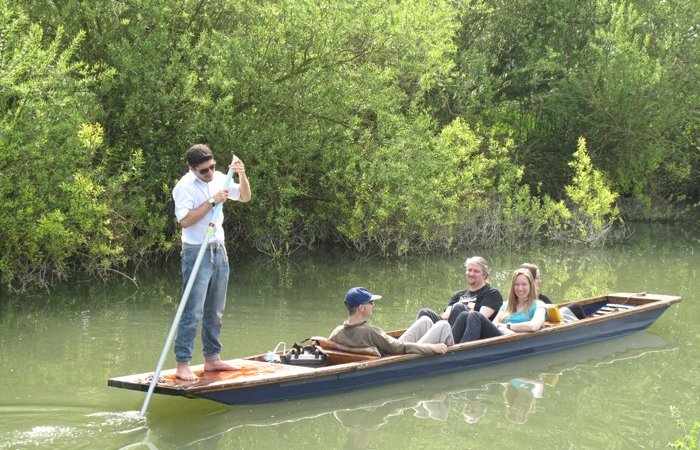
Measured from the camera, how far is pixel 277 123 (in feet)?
55.6

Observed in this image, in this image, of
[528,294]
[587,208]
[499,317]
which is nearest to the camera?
[528,294]

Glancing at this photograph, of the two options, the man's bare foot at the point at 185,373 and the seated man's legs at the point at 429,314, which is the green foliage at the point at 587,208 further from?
the man's bare foot at the point at 185,373

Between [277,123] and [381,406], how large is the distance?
30.1ft

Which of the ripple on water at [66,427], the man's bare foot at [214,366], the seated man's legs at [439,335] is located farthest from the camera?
the seated man's legs at [439,335]

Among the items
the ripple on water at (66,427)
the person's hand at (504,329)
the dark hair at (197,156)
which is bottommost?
the ripple on water at (66,427)

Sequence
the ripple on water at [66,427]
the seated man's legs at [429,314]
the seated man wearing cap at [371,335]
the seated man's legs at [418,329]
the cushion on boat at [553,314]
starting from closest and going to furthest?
1. the ripple on water at [66,427]
2. the seated man wearing cap at [371,335]
3. the seated man's legs at [418,329]
4. the seated man's legs at [429,314]
5. the cushion on boat at [553,314]

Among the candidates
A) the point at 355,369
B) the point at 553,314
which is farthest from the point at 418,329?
the point at 553,314

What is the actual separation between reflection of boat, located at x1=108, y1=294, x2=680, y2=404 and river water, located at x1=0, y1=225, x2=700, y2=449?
0.11m

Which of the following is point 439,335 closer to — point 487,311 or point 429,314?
point 429,314

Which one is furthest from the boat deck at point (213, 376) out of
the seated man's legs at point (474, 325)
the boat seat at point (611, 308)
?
the boat seat at point (611, 308)

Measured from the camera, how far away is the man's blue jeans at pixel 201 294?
309 inches

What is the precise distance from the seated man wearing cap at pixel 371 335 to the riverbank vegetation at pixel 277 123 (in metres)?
5.60

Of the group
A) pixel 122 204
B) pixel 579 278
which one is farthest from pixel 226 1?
pixel 579 278

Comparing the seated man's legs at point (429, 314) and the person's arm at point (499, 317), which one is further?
the person's arm at point (499, 317)
